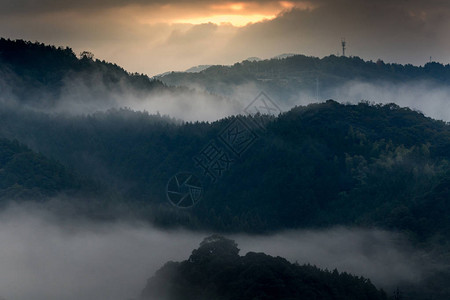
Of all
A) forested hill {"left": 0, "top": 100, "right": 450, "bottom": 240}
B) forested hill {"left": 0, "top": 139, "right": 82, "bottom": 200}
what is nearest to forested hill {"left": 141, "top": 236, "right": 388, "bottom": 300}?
forested hill {"left": 0, "top": 100, "right": 450, "bottom": 240}

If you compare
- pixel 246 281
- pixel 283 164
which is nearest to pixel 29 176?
pixel 283 164

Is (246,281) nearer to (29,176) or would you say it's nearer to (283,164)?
(29,176)

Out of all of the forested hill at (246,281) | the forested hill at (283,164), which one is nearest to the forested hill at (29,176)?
the forested hill at (283,164)

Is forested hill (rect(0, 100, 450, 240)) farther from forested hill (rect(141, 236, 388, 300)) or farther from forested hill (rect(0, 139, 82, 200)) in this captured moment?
forested hill (rect(141, 236, 388, 300))

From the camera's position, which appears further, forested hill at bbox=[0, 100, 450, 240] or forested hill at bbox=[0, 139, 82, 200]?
forested hill at bbox=[0, 139, 82, 200]

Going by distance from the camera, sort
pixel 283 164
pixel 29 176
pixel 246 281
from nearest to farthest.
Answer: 1. pixel 246 281
2. pixel 29 176
3. pixel 283 164

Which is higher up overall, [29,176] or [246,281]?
[29,176]

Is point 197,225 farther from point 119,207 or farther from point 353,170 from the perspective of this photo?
point 353,170
